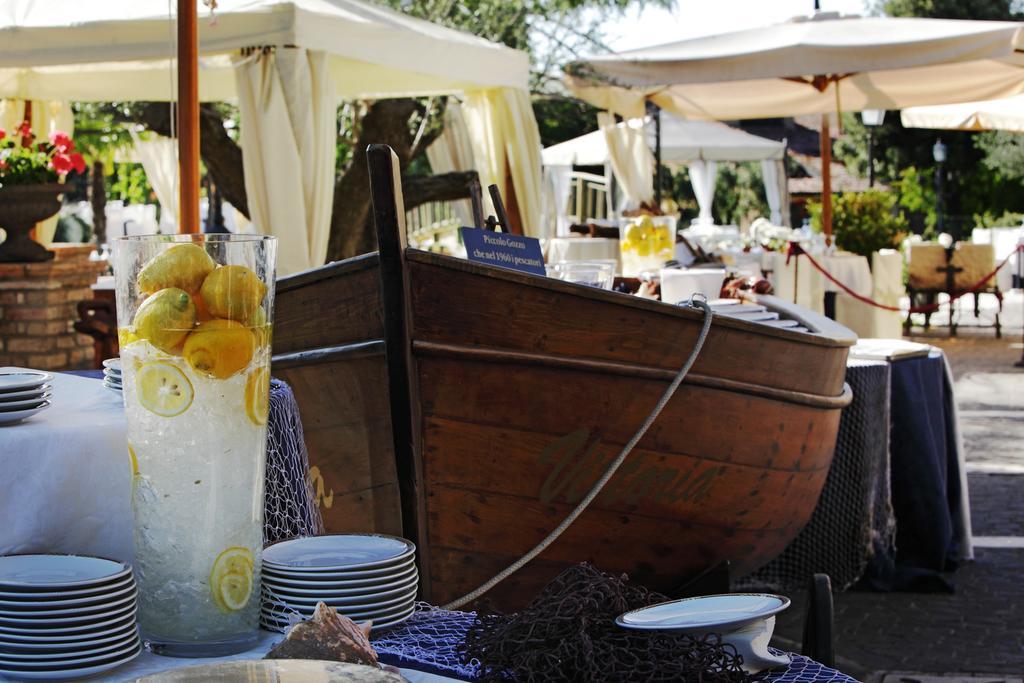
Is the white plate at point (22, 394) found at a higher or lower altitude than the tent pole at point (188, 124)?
lower

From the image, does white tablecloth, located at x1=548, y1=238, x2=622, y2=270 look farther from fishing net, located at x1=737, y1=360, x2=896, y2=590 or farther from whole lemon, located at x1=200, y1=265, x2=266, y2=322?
whole lemon, located at x1=200, y1=265, x2=266, y2=322

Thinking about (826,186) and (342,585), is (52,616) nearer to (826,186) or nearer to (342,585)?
(342,585)

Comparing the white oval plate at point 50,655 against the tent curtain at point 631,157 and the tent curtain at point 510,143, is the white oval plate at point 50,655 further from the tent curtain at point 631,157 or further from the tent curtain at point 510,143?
the tent curtain at point 631,157

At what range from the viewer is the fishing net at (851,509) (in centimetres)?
564

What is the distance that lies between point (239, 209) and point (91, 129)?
412 centimetres

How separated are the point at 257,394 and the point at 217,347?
4.4 inches

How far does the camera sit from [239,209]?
13.3 metres

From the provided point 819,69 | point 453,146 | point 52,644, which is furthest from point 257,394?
point 453,146

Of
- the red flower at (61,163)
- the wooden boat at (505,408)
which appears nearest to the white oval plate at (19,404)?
the wooden boat at (505,408)

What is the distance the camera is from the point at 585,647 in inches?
66.3

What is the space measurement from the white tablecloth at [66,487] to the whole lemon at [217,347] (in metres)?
0.42

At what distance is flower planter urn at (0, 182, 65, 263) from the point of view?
7855mm

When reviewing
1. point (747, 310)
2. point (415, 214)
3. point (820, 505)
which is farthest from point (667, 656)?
point (415, 214)

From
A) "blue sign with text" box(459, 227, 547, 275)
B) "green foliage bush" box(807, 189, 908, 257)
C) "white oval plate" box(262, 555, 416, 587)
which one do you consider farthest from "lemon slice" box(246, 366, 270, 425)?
"green foliage bush" box(807, 189, 908, 257)
